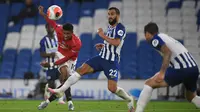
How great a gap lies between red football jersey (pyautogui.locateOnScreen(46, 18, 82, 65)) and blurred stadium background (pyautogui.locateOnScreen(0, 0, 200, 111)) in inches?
349

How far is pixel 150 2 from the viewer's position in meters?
27.2

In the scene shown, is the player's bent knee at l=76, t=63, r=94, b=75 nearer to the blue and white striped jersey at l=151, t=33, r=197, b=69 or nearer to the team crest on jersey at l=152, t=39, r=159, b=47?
the blue and white striped jersey at l=151, t=33, r=197, b=69

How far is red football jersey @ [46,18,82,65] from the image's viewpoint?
41.1 feet

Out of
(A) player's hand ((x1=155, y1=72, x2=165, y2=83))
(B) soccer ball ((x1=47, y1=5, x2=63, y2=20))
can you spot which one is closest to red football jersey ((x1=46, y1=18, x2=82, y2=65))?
(B) soccer ball ((x1=47, y1=5, x2=63, y2=20))

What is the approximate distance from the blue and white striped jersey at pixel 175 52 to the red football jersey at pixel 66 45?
414cm

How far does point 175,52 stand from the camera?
28.6 ft

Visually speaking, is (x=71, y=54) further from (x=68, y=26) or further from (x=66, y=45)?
(x=68, y=26)

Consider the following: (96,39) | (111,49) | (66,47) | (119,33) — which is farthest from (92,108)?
(96,39)

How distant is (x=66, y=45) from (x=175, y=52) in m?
4.59

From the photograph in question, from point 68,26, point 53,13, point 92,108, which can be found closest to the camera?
point 68,26

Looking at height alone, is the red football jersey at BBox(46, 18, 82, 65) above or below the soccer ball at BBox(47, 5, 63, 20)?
below

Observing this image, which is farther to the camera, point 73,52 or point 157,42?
point 73,52

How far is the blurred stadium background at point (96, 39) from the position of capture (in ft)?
73.5

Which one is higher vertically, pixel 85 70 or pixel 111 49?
pixel 111 49
